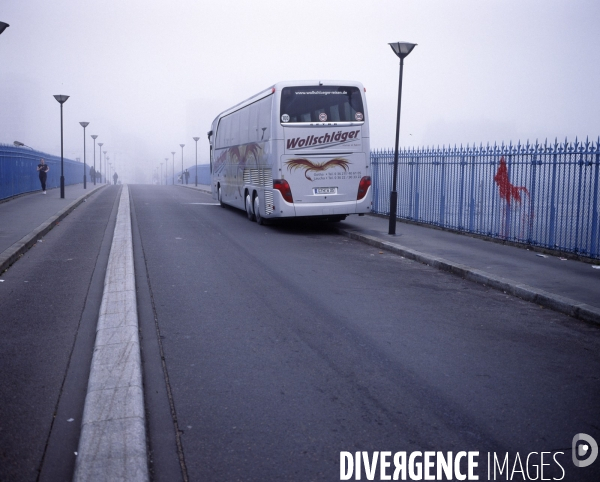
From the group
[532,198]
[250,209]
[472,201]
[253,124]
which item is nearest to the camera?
[532,198]

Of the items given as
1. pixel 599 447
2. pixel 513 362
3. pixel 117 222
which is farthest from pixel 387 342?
pixel 117 222

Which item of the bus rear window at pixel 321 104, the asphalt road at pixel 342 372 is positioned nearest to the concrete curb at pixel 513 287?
the asphalt road at pixel 342 372

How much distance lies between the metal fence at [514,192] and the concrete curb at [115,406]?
8113 mm

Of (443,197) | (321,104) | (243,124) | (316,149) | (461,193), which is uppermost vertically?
Answer: (321,104)

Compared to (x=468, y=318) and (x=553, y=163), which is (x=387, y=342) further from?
(x=553, y=163)

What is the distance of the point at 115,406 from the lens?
4199 mm

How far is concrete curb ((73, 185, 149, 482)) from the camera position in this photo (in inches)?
135

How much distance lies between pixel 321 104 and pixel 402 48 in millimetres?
2413

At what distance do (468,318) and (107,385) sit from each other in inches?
157

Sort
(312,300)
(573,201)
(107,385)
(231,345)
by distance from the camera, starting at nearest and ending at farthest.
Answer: (107,385) < (231,345) < (312,300) < (573,201)

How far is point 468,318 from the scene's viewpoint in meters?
6.96

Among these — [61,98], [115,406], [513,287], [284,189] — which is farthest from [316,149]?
[61,98]

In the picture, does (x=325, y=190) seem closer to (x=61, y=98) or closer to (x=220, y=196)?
(x=220, y=196)

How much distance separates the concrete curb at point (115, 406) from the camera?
11.2ft
